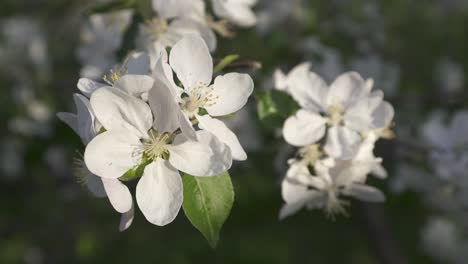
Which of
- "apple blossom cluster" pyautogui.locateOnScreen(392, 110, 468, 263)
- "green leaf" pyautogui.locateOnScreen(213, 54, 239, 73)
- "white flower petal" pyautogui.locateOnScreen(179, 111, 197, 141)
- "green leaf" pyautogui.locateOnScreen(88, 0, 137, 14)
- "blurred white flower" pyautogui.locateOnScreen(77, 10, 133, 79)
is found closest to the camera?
"white flower petal" pyautogui.locateOnScreen(179, 111, 197, 141)

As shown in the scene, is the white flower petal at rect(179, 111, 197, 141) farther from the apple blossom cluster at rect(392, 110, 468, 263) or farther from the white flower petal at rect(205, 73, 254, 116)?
the apple blossom cluster at rect(392, 110, 468, 263)

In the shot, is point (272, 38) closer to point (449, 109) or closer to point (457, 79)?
point (449, 109)

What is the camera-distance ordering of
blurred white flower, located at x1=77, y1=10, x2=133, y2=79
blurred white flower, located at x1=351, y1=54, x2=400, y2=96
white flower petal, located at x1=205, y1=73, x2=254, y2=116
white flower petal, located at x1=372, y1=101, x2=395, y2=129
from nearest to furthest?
white flower petal, located at x1=205, y1=73, x2=254, y2=116
white flower petal, located at x1=372, y1=101, x2=395, y2=129
blurred white flower, located at x1=77, y1=10, x2=133, y2=79
blurred white flower, located at x1=351, y1=54, x2=400, y2=96

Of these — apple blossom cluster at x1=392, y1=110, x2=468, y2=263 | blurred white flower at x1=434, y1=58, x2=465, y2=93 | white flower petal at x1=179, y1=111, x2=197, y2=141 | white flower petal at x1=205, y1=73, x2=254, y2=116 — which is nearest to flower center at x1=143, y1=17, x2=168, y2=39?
white flower petal at x1=205, y1=73, x2=254, y2=116

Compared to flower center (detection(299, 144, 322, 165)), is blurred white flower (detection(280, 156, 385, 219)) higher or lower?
lower

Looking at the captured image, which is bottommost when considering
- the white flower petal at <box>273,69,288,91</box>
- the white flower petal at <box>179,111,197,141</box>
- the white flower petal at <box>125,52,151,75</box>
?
the white flower petal at <box>273,69,288,91</box>
